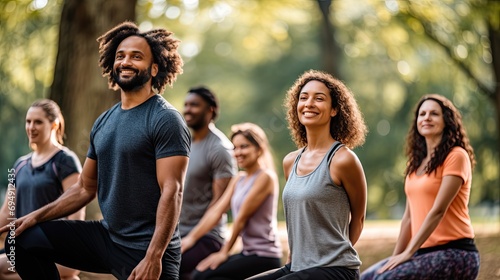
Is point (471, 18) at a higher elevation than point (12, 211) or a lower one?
higher

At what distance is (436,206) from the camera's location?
19.1ft

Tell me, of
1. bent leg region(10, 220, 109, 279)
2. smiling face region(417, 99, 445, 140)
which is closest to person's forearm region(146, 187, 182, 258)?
bent leg region(10, 220, 109, 279)

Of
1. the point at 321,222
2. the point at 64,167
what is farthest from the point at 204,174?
the point at 321,222

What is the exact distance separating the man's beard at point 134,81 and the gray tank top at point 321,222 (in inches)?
44.7

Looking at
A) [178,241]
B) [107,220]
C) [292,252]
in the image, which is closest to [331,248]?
[292,252]

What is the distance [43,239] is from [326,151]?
175cm

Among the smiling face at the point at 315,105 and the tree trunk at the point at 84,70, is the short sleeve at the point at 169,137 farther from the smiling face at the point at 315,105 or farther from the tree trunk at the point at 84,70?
the tree trunk at the point at 84,70

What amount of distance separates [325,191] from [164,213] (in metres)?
0.92

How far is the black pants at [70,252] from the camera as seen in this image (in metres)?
4.88

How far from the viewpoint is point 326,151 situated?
493 centimetres

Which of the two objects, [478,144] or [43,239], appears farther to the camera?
[478,144]

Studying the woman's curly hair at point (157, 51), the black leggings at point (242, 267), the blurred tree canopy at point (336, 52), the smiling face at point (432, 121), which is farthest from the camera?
the blurred tree canopy at point (336, 52)

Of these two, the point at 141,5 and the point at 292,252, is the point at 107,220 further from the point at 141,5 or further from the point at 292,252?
the point at 141,5

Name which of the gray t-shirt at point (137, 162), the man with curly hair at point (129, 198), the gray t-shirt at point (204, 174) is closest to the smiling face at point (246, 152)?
the gray t-shirt at point (204, 174)
